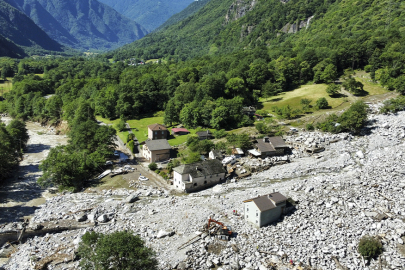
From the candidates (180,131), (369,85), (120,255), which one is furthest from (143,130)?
(369,85)

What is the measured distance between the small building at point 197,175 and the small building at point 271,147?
33.7 feet

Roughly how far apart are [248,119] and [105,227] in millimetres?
43513

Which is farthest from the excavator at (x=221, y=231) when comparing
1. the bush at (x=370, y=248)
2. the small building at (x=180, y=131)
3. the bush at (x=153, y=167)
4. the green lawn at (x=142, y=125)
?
the green lawn at (x=142, y=125)

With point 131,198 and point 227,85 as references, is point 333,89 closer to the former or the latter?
point 227,85

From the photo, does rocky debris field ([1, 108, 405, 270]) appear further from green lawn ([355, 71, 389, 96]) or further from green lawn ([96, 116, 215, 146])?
green lawn ([355, 71, 389, 96])

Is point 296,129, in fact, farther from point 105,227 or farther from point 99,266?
point 99,266

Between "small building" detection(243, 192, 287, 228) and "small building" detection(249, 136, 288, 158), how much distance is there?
19.3 meters

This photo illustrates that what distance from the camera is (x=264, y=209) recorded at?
3011cm

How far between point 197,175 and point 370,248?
23500mm

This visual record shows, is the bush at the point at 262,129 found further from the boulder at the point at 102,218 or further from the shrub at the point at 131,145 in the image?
the boulder at the point at 102,218

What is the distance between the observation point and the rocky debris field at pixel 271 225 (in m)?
26.1

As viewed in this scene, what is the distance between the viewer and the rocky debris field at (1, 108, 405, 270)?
26.1m

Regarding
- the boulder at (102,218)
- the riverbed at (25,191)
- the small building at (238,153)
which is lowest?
the boulder at (102,218)

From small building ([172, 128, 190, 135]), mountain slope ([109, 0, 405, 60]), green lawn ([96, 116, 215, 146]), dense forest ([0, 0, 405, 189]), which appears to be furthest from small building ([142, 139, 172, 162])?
mountain slope ([109, 0, 405, 60])
